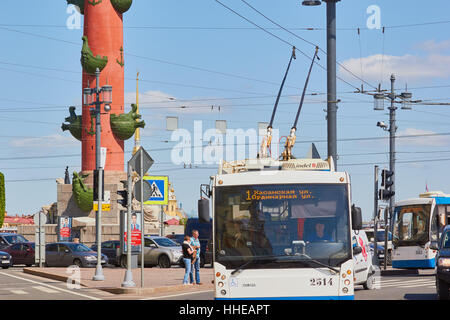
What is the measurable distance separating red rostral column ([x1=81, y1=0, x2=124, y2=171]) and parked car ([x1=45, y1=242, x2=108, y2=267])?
18233mm

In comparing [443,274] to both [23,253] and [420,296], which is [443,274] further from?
[23,253]

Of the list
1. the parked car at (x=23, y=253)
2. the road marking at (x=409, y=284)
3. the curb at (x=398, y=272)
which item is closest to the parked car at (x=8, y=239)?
the parked car at (x=23, y=253)

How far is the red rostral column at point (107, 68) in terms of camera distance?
60656mm

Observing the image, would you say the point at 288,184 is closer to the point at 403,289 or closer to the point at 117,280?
the point at 403,289

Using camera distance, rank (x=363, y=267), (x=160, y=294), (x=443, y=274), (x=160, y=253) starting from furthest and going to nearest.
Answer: (x=160, y=253)
(x=363, y=267)
(x=160, y=294)
(x=443, y=274)

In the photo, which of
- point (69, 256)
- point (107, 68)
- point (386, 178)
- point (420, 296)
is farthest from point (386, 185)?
point (107, 68)

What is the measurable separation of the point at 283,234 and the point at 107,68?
48.3 metres

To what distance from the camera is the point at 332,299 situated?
45.8ft

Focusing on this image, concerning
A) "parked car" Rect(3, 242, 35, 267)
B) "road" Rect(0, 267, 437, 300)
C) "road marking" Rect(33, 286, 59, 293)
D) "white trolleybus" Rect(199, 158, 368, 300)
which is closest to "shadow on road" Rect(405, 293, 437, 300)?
"road" Rect(0, 267, 437, 300)

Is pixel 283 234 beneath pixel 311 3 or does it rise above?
beneath

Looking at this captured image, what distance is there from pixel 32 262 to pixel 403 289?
87.0 feet

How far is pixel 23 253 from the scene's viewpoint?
4647 cm
